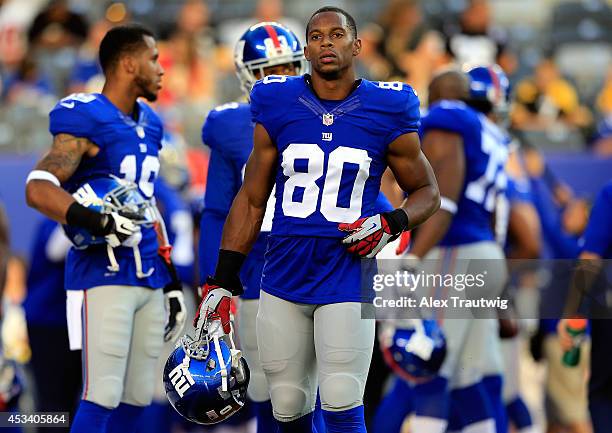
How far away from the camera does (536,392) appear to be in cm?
955

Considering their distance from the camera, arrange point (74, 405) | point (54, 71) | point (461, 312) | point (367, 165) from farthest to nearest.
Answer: point (54, 71) → point (74, 405) → point (461, 312) → point (367, 165)

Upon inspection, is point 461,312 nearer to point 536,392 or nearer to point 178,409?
point 178,409

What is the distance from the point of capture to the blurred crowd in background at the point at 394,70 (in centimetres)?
804

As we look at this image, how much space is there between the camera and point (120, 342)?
494 centimetres

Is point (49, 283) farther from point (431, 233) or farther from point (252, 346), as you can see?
point (431, 233)

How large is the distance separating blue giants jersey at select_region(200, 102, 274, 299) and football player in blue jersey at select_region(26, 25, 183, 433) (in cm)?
22

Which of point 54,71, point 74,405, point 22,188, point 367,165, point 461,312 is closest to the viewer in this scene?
point 367,165

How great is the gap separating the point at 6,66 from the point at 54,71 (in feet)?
1.48

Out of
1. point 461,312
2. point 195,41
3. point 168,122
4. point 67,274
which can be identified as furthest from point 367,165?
point 195,41

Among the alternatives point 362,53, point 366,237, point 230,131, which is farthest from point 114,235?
point 362,53

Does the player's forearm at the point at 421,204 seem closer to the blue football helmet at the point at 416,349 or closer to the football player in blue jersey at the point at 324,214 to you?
the football player in blue jersey at the point at 324,214

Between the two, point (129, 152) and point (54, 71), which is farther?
point (54, 71)

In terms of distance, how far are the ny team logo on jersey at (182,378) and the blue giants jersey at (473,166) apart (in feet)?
6.88

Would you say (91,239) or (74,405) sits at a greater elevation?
(91,239)
